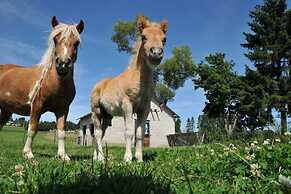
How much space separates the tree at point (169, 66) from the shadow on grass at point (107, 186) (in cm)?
6389

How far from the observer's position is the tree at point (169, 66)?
224ft

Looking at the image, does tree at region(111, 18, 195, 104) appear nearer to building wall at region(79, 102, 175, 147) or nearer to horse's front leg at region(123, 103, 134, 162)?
building wall at region(79, 102, 175, 147)

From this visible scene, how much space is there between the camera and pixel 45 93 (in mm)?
10352

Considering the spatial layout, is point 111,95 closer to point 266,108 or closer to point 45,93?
point 45,93

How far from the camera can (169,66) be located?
7225cm

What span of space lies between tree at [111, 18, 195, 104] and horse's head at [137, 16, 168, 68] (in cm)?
5822

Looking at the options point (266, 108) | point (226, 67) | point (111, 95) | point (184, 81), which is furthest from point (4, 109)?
point (226, 67)

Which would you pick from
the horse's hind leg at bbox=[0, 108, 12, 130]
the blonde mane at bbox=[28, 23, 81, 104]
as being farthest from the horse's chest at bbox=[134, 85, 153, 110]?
the horse's hind leg at bbox=[0, 108, 12, 130]

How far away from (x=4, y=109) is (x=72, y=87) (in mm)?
3782

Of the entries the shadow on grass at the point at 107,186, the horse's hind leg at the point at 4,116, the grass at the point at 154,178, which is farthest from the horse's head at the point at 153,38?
the horse's hind leg at the point at 4,116

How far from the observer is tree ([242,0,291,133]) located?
206 ft

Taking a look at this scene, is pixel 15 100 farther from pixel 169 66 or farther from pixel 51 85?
pixel 169 66

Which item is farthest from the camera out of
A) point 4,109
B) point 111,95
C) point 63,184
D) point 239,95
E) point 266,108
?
point 239,95

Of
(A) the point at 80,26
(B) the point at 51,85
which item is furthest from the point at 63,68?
(A) the point at 80,26
